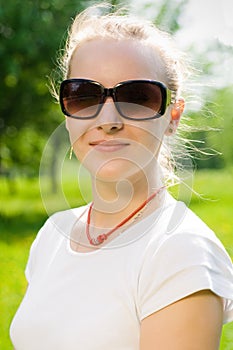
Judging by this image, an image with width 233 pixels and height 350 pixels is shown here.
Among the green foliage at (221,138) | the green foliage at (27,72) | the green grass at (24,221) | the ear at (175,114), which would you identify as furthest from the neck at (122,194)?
the green foliage at (27,72)

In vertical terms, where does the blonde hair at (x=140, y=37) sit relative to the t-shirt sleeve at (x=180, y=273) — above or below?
above

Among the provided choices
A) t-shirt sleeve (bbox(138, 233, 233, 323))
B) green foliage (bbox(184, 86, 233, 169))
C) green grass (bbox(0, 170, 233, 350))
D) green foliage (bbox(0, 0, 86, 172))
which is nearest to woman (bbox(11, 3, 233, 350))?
t-shirt sleeve (bbox(138, 233, 233, 323))

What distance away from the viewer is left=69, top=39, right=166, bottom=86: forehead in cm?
113

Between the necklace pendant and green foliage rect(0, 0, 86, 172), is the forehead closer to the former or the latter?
the necklace pendant

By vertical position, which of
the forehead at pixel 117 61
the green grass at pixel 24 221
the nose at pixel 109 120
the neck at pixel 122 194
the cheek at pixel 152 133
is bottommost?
the green grass at pixel 24 221

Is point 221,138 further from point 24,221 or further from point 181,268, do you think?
point 181,268

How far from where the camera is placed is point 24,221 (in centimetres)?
650

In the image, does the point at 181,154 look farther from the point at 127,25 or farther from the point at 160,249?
the point at 160,249

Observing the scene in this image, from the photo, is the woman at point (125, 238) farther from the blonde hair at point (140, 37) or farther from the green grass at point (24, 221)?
the green grass at point (24, 221)

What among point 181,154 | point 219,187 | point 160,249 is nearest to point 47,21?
point 219,187

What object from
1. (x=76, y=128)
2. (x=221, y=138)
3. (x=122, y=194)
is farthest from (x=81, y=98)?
(x=221, y=138)

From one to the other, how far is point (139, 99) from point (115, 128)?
0.29ft

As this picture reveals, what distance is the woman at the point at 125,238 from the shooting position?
98 cm

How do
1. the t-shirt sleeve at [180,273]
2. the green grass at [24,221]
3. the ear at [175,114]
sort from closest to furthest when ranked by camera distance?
the t-shirt sleeve at [180,273], the ear at [175,114], the green grass at [24,221]
